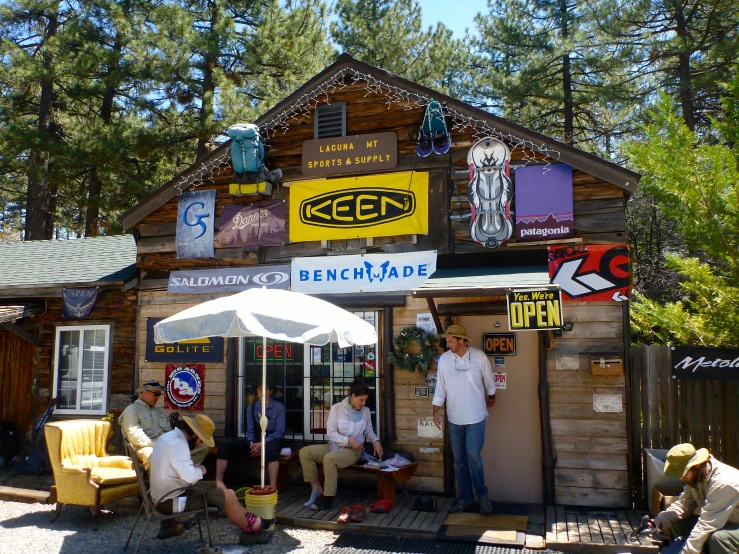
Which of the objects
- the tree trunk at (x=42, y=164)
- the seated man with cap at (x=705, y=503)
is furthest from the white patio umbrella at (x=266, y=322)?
the tree trunk at (x=42, y=164)

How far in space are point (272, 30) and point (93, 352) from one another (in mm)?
11806

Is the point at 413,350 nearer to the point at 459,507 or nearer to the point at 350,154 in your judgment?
the point at 459,507

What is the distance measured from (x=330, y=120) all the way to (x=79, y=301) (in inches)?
174

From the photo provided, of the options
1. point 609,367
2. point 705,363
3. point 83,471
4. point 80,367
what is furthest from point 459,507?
point 80,367

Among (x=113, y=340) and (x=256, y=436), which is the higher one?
(x=113, y=340)

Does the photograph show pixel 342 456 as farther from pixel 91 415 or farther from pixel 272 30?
pixel 272 30

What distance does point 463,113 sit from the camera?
799cm

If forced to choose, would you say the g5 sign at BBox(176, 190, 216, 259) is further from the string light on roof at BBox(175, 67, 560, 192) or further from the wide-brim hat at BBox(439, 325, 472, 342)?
the wide-brim hat at BBox(439, 325, 472, 342)

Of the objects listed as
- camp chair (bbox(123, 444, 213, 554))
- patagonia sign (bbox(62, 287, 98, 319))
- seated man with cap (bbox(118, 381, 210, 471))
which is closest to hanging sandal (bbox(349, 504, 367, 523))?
camp chair (bbox(123, 444, 213, 554))

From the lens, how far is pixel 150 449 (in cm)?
664

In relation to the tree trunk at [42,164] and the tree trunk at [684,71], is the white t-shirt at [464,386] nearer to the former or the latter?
the tree trunk at [684,71]

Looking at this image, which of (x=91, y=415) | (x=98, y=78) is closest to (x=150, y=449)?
(x=91, y=415)

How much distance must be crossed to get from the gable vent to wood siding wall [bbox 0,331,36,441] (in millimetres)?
5930

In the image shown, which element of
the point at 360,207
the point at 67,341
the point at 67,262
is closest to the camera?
the point at 360,207
